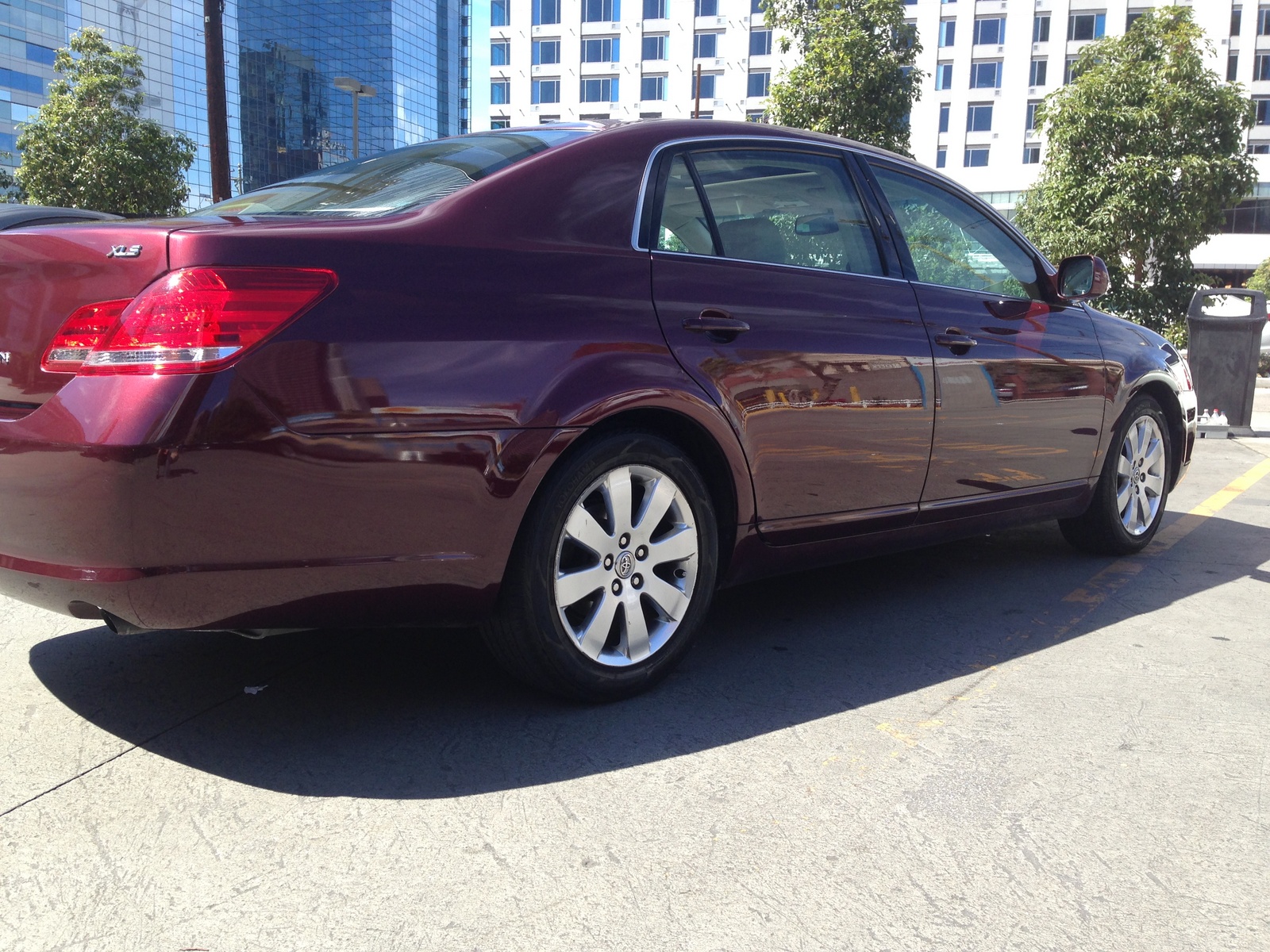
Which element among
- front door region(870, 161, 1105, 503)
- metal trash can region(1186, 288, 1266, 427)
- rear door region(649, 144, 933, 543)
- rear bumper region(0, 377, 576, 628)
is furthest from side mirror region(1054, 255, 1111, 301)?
metal trash can region(1186, 288, 1266, 427)

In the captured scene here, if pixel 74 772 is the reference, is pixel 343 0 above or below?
above

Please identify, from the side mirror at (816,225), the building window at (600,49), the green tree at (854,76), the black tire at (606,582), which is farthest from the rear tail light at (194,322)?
the building window at (600,49)

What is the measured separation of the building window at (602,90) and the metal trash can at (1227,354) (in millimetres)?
62432

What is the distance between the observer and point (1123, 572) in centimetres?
486

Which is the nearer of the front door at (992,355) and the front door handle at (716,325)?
the front door handle at (716,325)

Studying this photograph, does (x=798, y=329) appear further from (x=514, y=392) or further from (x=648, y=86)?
(x=648, y=86)

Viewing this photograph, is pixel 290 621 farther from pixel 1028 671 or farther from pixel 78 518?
pixel 1028 671

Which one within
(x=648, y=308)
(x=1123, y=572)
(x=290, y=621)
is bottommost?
(x=1123, y=572)

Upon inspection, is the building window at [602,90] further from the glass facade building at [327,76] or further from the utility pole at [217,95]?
the utility pole at [217,95]

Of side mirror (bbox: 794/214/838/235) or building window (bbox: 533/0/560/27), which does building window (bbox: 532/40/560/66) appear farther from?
side mirror (bbox: 794/214/838/235)

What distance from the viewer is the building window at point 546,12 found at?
70.0 meters

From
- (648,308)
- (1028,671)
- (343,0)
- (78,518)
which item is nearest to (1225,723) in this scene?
(1028,671)

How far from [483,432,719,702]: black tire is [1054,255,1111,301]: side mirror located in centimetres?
221

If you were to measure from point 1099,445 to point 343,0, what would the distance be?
124 metres
